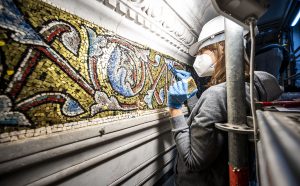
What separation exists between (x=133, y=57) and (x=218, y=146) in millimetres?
980

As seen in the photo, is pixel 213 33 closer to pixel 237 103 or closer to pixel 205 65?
pixel 205 65

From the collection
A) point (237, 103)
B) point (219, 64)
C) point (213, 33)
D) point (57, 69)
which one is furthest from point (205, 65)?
point (57, 69)

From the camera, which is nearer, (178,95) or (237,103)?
(237,103)

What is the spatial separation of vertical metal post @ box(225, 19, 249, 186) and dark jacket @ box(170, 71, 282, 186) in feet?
0.59

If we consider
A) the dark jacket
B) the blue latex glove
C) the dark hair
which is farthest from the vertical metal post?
the blue latex glove

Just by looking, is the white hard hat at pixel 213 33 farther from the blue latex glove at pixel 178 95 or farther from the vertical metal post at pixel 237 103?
the vertical metal post at pixel 237 103

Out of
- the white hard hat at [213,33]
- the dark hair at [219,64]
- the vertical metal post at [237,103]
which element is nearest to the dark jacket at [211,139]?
the vertical metal post at [237,103]

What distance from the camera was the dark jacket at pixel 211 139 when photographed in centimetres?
104

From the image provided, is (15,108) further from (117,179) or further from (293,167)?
(293,167)

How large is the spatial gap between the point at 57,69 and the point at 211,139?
41.4 inches

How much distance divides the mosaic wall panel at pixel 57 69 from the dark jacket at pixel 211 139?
1.86 ft

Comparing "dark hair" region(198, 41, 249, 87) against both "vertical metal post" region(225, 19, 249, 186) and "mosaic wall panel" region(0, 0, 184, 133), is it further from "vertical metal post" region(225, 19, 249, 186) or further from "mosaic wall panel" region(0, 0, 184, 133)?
"mosaic wall panel" region(0, 0, 184, 133)

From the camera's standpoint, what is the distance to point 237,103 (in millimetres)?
854

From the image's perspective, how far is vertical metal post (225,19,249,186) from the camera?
849mm
